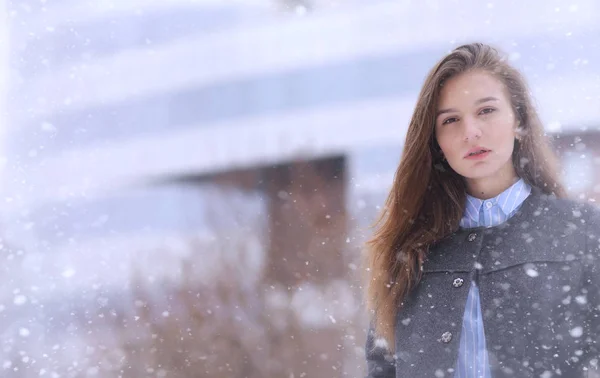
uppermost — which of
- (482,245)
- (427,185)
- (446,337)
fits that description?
(427,185)

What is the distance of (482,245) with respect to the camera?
88 cm

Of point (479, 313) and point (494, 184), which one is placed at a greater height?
point (494, 184)

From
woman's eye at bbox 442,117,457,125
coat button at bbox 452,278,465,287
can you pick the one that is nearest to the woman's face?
woman's eye at bbox 442,117,457,125

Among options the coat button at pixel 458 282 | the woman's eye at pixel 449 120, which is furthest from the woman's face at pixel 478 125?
the coat button at pixel 458 282

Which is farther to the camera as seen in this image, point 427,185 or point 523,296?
point 427,185

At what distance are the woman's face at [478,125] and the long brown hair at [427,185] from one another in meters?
0.02

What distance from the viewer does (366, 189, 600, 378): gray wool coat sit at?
0.79 m

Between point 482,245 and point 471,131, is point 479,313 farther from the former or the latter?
point 471,131

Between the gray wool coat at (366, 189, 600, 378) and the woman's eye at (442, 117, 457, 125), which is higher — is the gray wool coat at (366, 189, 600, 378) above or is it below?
below

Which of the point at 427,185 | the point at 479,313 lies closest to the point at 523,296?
the point at 479,313

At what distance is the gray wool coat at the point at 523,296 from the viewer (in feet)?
2.58

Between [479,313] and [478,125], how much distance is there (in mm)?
267

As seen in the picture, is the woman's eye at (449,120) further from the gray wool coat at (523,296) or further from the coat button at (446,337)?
the coat button at (446,337)

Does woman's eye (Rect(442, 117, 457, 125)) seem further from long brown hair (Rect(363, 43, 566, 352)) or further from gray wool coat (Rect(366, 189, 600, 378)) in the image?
gray wool coat (Rect(366, 189, 600, 378))
